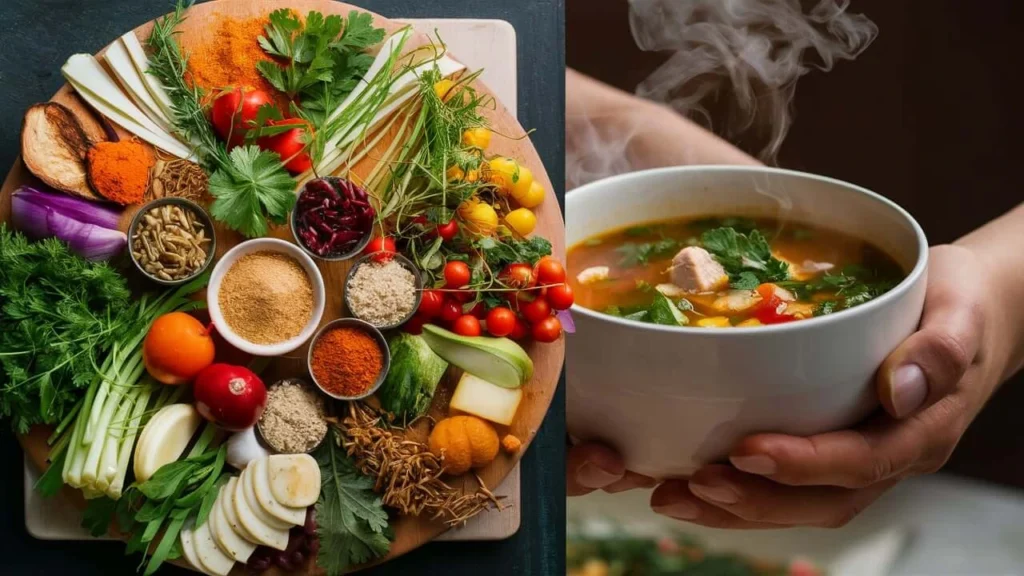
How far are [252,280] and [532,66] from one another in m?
0.66

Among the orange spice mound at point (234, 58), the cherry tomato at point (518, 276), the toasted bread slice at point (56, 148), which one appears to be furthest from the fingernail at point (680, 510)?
the toasted bread slice at point (56, 148)

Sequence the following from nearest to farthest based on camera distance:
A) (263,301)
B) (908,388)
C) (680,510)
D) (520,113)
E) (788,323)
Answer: (788,323)
(908,388)
(263,301)
(680,510)
(520,113)

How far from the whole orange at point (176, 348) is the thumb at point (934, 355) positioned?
107 cm

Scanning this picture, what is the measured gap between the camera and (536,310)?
147 centimetres

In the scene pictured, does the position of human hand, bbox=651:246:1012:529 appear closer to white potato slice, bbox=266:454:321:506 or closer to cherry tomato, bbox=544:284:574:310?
cherry tomato, bbox=544:284:574:310

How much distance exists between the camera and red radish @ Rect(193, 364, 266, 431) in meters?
1.40

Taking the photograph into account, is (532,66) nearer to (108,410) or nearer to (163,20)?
(163,20)

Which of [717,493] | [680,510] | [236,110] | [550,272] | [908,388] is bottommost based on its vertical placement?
[680,510]

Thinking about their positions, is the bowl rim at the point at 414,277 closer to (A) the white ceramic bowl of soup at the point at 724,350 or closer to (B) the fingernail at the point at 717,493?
(A) the white ceramic bowl of soup at the point at 724,350

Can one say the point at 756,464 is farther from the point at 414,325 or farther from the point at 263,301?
the point at 263,301

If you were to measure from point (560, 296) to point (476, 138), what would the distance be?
33cm

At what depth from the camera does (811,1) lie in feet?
5.19

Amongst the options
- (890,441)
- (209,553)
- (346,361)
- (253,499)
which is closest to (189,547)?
(209,553)

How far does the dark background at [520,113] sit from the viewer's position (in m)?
1.63
